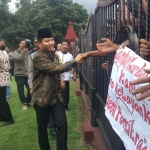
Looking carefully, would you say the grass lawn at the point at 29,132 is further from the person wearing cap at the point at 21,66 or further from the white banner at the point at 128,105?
the white banner at the point at 128,105

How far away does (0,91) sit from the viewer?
5.66 metres

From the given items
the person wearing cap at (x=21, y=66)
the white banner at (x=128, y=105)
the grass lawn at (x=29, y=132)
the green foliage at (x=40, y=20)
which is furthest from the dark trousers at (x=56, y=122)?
the green foliage at (x=40, y=20)

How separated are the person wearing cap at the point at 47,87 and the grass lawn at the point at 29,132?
2.70 feet

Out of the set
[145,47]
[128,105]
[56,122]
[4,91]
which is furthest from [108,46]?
[4,91]

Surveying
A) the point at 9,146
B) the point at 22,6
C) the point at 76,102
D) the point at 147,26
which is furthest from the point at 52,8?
the point at 147,26

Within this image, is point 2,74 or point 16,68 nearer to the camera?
point 2,74

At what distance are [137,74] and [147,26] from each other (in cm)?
44

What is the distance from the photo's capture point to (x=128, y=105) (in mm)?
1762

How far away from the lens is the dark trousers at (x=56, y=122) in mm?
3574

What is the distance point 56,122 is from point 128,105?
2008 millimetres

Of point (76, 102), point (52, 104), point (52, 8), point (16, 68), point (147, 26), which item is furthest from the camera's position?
point (52, 8)

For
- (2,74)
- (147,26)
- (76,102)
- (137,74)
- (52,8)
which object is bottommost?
(76,102)

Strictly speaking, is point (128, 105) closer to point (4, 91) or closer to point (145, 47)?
point (145, 47)

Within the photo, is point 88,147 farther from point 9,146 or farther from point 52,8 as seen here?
point 52,8
